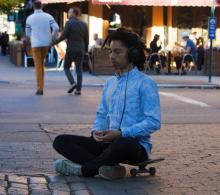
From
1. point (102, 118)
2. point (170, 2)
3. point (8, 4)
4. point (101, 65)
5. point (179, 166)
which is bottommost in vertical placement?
point (101, 65)

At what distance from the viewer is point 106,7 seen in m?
29.0

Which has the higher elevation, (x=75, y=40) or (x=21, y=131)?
(x=75, y=40)

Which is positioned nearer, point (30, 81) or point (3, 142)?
point (3, 142)

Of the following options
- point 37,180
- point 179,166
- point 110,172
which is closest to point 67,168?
point 37,180

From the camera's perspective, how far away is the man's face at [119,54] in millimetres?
6566

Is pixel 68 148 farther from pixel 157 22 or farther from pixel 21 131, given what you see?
pixel 157 22

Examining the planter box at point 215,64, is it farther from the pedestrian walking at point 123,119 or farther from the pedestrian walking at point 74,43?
the pedestrian walking at point 123,119

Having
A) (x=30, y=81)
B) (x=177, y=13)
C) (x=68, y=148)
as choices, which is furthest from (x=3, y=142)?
(x=177, y=13)

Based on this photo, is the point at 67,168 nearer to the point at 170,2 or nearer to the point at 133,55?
the point at 133,55

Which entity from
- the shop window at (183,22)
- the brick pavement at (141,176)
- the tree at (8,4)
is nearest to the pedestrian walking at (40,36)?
the brick pavement at (141,176)

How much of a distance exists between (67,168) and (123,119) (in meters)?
0.72

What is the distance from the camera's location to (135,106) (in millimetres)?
6637

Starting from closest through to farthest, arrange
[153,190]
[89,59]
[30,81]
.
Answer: [153,190], [30,81], [89,59]

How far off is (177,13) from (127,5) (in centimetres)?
275
